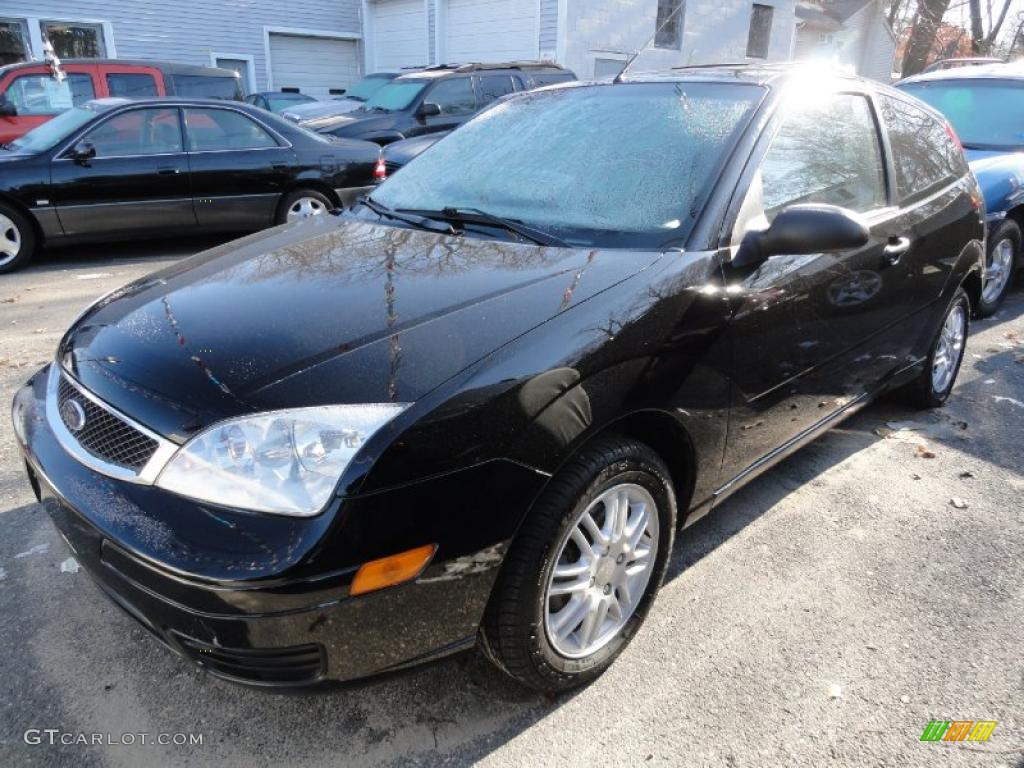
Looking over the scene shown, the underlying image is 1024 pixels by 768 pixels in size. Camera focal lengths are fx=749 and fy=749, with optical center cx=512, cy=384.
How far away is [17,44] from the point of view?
16.5 m

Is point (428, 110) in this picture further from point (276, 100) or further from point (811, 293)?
point (811, 293)

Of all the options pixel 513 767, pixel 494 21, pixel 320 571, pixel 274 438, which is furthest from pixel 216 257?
pixel 494 21

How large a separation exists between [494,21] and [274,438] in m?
17.8

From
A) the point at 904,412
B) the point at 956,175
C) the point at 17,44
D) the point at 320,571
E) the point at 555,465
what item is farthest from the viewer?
the point at 17,44

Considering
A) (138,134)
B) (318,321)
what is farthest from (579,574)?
(138,134)

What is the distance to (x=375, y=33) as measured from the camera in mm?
20688

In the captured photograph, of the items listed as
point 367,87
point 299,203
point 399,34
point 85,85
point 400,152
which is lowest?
point 299,203

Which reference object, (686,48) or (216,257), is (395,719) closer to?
(216,257)

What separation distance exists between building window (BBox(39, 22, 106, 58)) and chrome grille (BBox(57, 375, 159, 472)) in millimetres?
18752

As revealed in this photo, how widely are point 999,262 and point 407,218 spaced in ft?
17.6

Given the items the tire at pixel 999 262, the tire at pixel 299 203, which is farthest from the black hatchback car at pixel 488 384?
the tire at pixel 299 203

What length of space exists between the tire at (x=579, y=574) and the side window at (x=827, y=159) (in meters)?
1.11

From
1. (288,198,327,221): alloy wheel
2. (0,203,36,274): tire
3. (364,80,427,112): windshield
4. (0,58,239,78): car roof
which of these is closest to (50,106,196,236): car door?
(0,203,36,274): tire

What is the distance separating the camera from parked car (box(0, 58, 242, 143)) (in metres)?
9.16
